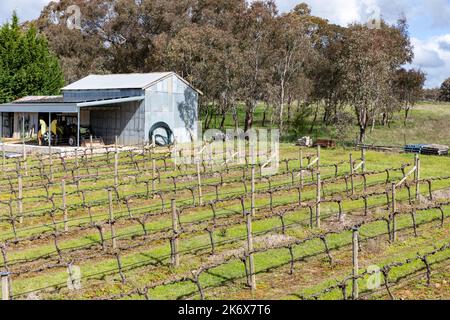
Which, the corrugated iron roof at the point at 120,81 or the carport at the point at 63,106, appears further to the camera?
the corrugated iron roof at the point at 120,81

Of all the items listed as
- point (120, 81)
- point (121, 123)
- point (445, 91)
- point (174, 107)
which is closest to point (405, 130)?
point (174, 107)

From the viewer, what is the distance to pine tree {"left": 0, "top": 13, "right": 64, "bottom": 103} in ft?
158

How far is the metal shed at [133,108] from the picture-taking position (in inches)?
1442

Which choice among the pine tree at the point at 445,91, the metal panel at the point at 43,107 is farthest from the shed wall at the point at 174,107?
the pine tree at the point at 445,91

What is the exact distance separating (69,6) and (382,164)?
173ft

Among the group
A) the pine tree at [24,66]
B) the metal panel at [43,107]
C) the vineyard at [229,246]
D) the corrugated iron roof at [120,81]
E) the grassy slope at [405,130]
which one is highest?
the pine tree at [24,66]

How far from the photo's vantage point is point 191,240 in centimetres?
1428

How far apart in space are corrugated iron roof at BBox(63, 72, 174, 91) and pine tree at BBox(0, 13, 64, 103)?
27.8 ft

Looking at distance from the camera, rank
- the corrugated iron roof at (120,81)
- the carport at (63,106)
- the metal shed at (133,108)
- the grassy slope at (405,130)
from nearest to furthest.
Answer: the carport at (63,106) < the metal shed at (133,108) < the corrugated iron roof at (120,81) < the grassy slope at (405,130)

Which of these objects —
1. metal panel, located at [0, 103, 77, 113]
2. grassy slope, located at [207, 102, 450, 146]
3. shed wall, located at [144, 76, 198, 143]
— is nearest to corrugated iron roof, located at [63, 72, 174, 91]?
shed wall, located at [144, 76, 198, 143]

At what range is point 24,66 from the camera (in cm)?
4972

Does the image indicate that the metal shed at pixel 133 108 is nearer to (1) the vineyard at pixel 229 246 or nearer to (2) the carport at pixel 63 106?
(2) the carport at pixel 63 106

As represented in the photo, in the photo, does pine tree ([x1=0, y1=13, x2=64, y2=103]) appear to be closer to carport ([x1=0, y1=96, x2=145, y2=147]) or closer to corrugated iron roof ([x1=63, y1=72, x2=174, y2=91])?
corrugated iron roof ([x1=63, y1=72, x2=174, y2=91])

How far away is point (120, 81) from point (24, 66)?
14.9 meters
